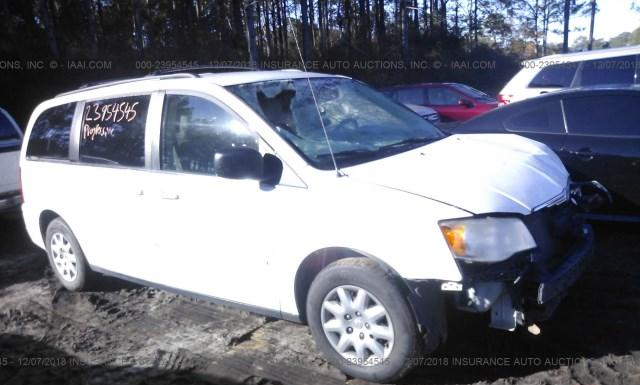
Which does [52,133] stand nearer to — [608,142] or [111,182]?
[111,182]

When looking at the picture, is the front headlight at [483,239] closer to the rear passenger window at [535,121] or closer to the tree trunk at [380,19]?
the rear passenger window at [535,121]

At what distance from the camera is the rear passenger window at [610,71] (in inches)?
314

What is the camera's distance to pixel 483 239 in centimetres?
280

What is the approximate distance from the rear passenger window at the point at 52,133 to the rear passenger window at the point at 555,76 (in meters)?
7.08

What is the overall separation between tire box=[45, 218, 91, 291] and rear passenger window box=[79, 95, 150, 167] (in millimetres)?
755

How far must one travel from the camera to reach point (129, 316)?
14.6 ft

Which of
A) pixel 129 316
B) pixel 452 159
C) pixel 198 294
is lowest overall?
pixel 129 316

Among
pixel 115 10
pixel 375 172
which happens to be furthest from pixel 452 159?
pixel 115 10

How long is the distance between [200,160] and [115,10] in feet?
106

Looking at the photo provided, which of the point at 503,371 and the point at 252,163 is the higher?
the point at 252,163

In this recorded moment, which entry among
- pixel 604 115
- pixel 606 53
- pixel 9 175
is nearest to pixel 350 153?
pixel 604 115

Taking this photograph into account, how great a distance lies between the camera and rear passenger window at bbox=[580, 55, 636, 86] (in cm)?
798

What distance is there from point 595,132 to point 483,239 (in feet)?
9.65

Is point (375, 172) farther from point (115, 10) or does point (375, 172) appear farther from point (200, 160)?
point (115, 10)
